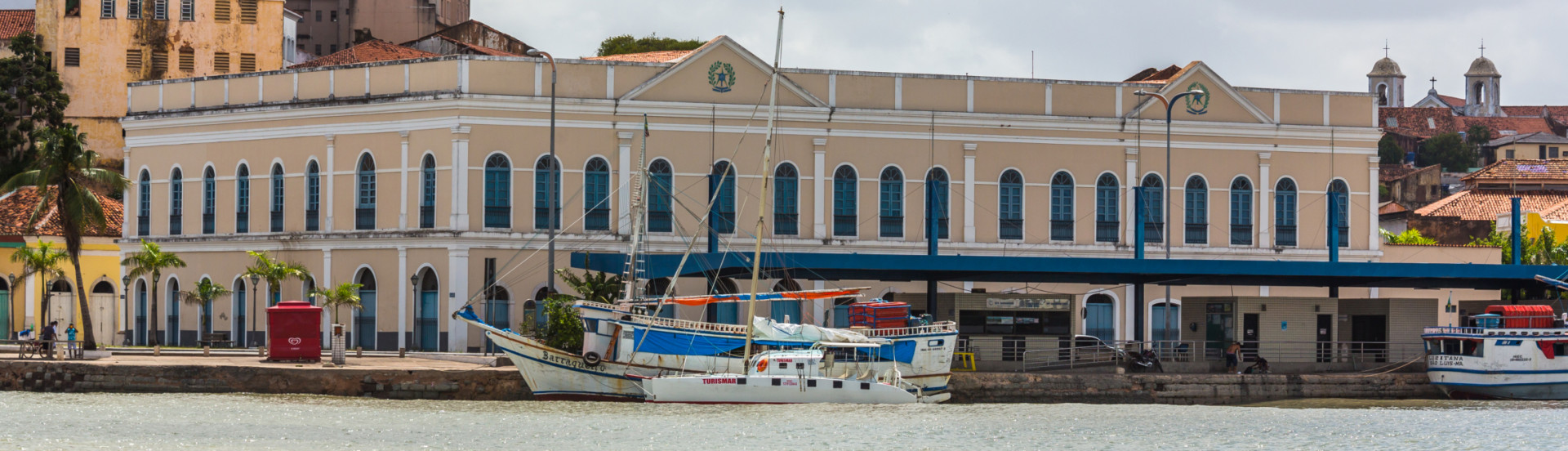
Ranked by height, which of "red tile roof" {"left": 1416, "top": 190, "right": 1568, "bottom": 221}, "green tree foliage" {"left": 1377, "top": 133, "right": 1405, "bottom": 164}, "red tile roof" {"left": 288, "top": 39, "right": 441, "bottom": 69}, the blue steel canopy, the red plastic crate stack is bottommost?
the red plastic crate stack

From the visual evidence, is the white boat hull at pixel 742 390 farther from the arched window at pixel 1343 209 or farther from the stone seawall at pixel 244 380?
the arched window at pixel 1343 209

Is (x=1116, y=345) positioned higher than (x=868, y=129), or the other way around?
(x=868, y=129)

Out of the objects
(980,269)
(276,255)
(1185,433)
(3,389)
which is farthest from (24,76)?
(1185,433)

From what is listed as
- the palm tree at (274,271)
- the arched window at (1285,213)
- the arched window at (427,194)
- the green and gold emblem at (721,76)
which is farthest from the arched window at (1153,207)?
the palm tree at (274,271)

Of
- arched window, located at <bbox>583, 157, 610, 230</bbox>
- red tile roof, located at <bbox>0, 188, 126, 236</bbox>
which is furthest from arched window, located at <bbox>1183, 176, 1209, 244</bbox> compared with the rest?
red tile roof, located at <bbox>0, 188, 126, 236</bbox>

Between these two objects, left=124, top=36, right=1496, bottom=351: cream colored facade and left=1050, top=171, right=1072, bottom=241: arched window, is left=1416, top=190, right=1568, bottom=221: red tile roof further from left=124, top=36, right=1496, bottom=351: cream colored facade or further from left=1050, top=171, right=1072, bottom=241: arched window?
left=1050, top=171, right=1072, bottom=241: arched window

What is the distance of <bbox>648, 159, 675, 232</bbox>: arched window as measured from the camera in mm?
50062

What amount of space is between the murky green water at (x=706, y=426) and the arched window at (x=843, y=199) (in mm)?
12353

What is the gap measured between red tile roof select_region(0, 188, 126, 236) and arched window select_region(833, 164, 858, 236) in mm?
22517

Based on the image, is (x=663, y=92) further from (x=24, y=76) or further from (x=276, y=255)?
(x=24, y=76)

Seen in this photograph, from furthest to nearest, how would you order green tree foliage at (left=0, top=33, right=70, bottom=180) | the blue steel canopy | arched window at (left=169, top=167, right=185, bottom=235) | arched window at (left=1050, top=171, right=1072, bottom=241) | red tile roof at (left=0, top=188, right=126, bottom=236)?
green tree foliage at (left=0, top=33, right=70, bottom=180), red tile roof at (left=0, top=188, right=126, bottom=236), arched window at (left=169, top=167, right=185, bottom=235), arched window at (left=1050, top=171, right=1072, bottom=241), the blue steel canopy

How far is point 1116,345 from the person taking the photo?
47375mm

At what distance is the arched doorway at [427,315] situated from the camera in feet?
163

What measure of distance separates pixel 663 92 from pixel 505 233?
225 inches
